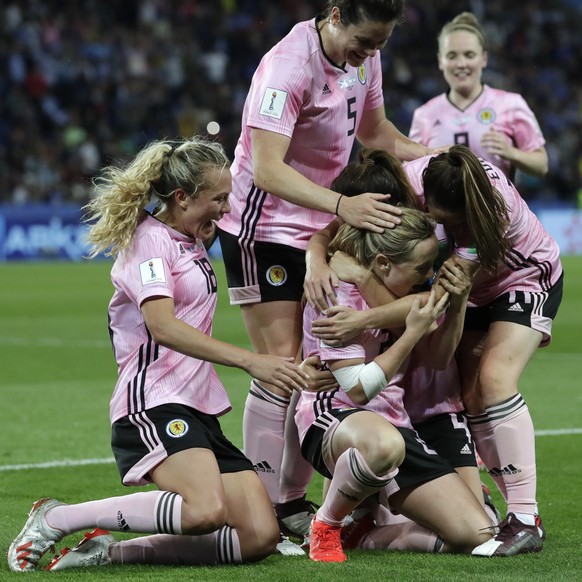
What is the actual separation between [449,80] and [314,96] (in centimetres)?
338

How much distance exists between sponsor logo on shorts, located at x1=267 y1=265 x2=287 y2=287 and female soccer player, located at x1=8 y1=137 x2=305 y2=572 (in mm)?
456

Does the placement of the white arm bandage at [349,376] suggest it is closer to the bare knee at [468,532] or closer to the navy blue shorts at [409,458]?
the navy blue shorts at [409,458]

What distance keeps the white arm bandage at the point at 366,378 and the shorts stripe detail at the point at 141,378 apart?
0.68m

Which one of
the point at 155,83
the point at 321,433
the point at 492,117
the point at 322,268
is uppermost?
the point at 155,83

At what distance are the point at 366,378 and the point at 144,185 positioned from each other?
3.54ft

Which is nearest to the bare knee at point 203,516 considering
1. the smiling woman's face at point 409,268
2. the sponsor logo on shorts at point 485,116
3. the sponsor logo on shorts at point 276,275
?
the smiling woman's face at point 409,268

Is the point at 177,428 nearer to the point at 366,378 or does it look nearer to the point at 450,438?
the point at 366,378

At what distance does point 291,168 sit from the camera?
4.69 metres

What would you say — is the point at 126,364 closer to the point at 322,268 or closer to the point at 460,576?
the point at 322,268

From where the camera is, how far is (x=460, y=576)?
13.0 ft

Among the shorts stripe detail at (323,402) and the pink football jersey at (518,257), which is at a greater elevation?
the pink football jersey at (518,257)

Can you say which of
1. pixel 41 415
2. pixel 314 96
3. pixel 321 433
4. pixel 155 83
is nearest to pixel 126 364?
pixel 321 433

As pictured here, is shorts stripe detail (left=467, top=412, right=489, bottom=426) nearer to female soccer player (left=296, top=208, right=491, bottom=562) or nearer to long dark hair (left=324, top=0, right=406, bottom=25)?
female soccer player (left=296, top=208, right=491, bottom=562)

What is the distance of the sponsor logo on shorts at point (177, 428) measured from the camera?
429 cm
